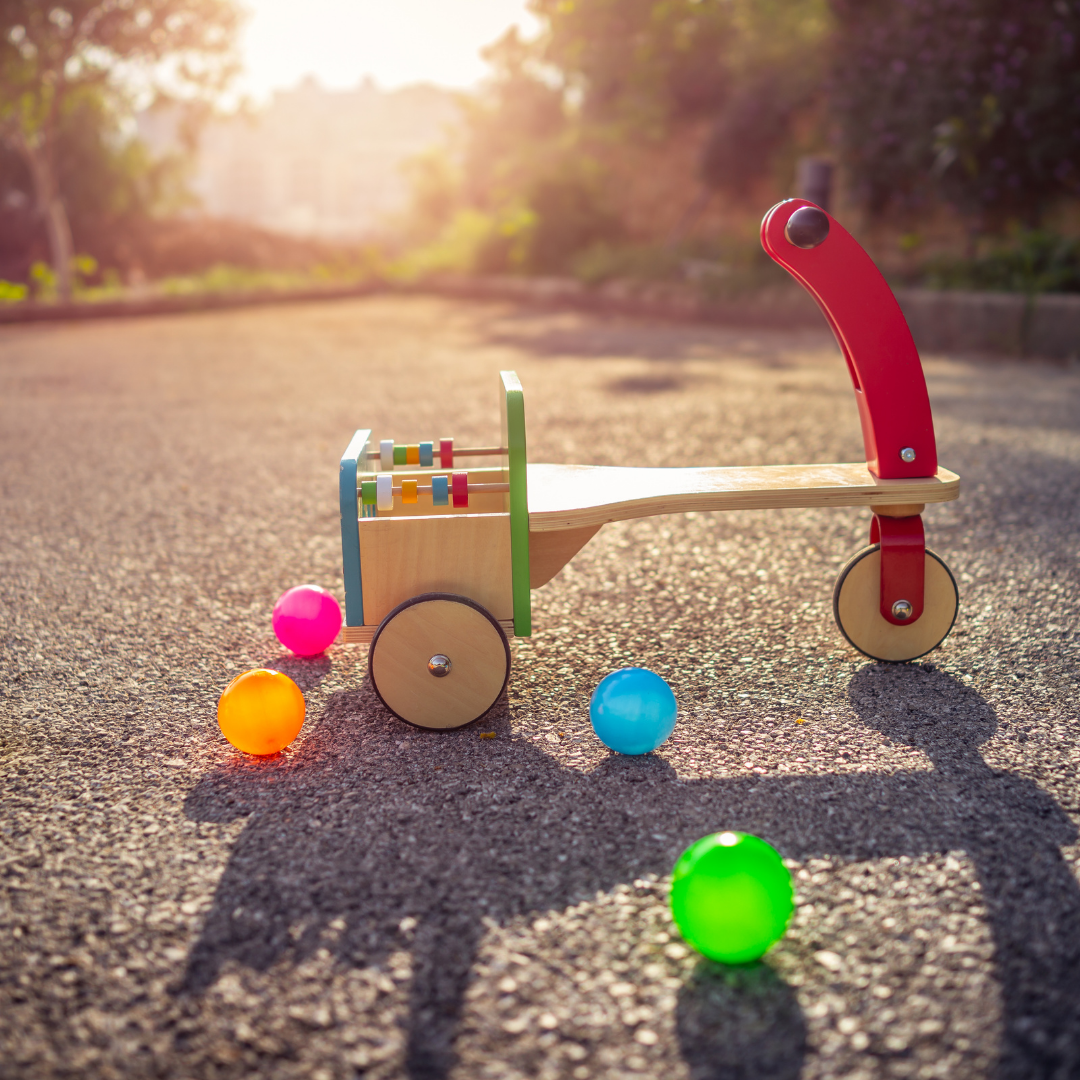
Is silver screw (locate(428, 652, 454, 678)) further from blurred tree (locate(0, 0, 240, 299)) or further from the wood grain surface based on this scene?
blurred tree (locate(0, 0, 240, 299))

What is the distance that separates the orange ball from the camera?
2.10 meters

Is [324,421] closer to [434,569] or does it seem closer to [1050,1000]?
[434,569]

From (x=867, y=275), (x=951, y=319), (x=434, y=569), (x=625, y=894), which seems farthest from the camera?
(x=951, y=319)

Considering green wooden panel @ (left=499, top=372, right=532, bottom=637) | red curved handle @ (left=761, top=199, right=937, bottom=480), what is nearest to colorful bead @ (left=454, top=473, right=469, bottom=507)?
green wooden panel @ (left=499, top=372, right=532, bottom=637)

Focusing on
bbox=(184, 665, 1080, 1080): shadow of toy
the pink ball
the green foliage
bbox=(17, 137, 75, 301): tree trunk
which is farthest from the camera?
bbox=(17, 137, 75, 301): tree trunk

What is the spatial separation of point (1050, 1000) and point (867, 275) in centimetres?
171

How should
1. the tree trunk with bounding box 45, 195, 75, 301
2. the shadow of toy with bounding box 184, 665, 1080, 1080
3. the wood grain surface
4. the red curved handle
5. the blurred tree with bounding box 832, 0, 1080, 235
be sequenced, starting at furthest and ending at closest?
the tree trunk with bounding box 45, 195, 75, 301, the blurred tree with bounding box 832, 0, 1080, 235, the red curved handle, the wood grain surface, the shadow of toy with bounding box 184, 665, 1080, 1080

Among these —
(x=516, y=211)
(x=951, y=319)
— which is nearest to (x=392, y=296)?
(x=516, y=211)

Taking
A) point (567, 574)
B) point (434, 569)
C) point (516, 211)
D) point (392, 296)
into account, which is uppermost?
point (516, 211)

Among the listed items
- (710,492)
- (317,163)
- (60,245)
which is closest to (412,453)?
(710,492)

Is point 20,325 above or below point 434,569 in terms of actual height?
above

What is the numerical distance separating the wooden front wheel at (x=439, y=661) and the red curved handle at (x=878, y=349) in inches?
44.7

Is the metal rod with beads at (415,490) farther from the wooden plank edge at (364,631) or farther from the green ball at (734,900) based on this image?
the green ball at (734,900)

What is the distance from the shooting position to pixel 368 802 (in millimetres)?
1969
